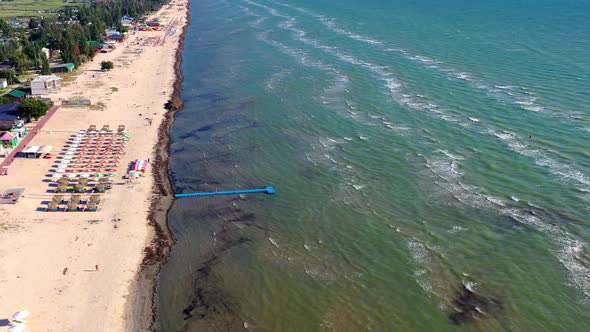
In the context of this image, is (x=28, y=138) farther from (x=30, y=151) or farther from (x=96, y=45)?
(x=96, y=45)

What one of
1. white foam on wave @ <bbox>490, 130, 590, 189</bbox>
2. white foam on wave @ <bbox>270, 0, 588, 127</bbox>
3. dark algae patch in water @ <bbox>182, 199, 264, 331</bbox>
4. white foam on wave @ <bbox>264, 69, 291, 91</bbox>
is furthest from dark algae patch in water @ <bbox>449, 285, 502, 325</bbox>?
white foam on wave @ <bbox>264, 69, 291, 91</bbox>

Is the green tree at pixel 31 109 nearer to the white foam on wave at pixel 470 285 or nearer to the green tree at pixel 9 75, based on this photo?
the green tree at pixel 9 75

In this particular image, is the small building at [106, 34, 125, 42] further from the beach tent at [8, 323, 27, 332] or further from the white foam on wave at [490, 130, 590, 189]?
the beach tent at [8, 323, 27, 332]

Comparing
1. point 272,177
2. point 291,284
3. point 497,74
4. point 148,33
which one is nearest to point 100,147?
point 272,177

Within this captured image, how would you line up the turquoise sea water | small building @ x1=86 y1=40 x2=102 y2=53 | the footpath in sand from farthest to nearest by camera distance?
small building @ x1=86 y1=40 x2=102 y2=53 → the turquoise sea water → the footpath in sand

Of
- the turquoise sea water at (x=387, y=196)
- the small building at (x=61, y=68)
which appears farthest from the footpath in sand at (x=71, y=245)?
the small building at (x=61, y=68)

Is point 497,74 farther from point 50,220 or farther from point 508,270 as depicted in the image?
point 50,220
